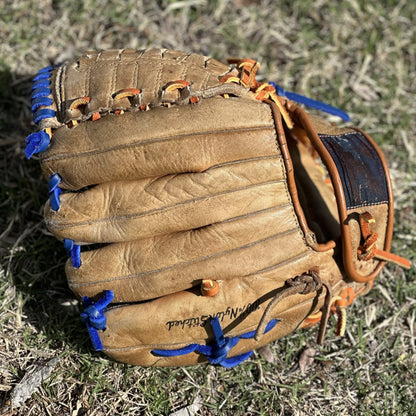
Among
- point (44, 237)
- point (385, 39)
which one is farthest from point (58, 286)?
point (385, 39)

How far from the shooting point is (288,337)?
10.4 feet

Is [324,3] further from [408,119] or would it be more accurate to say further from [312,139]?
[312,139]

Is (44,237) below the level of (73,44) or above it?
below

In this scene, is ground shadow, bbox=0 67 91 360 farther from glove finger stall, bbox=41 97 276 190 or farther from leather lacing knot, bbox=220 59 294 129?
leather lacing knot, bbox=220 59 294 129

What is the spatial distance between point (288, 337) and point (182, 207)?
1166 millimetres

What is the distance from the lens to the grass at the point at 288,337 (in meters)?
2.89

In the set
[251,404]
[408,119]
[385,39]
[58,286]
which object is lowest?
[251,404]

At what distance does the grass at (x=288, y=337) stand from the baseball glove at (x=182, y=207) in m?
0.35

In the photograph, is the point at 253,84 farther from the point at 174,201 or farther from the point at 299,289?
the point at 299,289

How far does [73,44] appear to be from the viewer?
3.97 meters

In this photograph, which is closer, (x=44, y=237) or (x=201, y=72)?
(x=201, y=72)

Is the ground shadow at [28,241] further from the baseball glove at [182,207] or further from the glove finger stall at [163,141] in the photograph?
the glove finger stall at [163,141]

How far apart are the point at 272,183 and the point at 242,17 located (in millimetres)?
2187

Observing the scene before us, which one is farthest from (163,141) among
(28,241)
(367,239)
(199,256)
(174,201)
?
(28,241)
